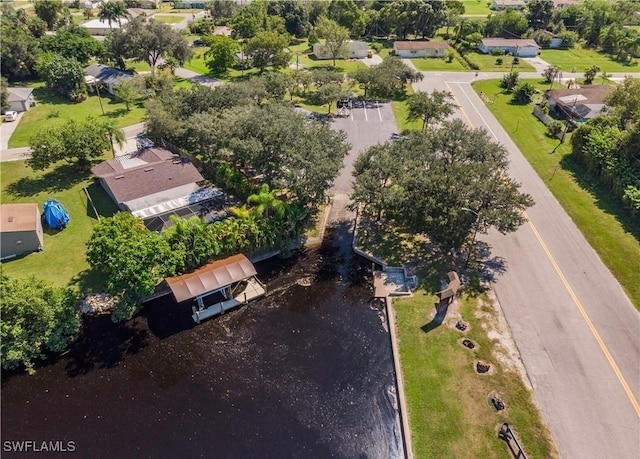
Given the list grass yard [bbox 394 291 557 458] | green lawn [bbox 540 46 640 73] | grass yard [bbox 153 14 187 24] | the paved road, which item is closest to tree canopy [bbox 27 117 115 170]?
grass yard [bbox 394 291 557 458]

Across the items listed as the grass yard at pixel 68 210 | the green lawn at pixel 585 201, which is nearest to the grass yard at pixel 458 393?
the green lawn at pixel 585 201

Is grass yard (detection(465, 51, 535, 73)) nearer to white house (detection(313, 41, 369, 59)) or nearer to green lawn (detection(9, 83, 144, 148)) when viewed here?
white house (detection(313, 41, 369, 59))

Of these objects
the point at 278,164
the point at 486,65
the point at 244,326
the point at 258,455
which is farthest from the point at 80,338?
the point at 486,65

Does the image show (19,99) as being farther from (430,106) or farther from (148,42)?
(430,106)

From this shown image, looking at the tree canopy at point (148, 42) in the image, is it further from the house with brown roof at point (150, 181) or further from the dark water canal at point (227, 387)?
the dark water canal at point (227, 387)

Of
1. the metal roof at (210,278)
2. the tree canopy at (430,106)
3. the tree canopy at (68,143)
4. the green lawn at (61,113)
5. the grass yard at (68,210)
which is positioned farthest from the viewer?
the green lawn at (61,113)

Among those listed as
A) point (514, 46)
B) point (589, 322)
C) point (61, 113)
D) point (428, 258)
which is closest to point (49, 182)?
point (61, 113)

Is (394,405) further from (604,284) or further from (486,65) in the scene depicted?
(486,65)
